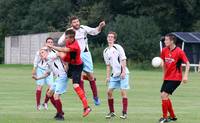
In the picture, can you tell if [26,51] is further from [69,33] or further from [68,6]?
[69,33]

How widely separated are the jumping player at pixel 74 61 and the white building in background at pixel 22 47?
57.3 m

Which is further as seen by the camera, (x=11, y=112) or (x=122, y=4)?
(x=122, y=4)

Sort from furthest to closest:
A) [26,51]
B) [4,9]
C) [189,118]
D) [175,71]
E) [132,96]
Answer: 1. [4,9]
2. [26,51]
3. [132,96]
4. [189,118]
5. [175,71]

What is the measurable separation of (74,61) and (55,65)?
904 mm

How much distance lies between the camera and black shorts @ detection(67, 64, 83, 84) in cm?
1714

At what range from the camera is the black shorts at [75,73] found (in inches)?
675

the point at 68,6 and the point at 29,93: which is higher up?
the point at 68,6

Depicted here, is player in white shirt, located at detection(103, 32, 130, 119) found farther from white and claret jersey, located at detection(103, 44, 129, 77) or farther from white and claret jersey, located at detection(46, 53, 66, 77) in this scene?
white and claret jersey, located at detection(46, 53, 66, 77)

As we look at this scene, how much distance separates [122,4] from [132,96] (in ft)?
152

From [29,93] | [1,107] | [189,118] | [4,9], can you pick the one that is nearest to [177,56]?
[189,118]

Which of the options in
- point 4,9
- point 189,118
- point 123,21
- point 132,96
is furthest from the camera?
point 4,9

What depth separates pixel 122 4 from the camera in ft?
241

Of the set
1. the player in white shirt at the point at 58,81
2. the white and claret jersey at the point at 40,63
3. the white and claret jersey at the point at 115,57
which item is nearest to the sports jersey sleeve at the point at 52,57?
the player in white shirt at the point at 58,81

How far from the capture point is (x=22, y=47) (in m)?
79.3
